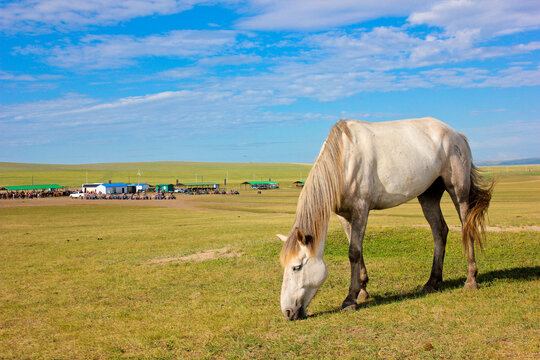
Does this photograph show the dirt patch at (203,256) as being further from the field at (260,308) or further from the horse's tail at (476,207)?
the horse's tail at (476,207)

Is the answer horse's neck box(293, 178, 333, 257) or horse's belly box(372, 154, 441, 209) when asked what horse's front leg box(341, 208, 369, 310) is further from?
horse's neck box(293, 178, 333, 257)

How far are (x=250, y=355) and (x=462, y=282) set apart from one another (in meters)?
5.17

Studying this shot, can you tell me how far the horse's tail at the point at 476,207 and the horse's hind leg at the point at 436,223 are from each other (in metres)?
0.47

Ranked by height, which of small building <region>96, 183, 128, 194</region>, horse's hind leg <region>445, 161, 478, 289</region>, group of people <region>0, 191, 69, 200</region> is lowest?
group of people <region>0, 191, 69, 200</region>

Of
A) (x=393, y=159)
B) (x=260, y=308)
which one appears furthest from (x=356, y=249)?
(x=260, y=308)

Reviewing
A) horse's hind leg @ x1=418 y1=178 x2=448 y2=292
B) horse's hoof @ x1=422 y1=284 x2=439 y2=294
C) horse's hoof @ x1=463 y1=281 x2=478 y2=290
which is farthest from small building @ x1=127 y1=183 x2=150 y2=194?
horse's hoof @ x1=463 y1=281 x2=478 y2=290

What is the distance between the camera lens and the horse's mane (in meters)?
6.62

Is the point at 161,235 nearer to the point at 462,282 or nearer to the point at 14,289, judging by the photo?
the point at 14,289

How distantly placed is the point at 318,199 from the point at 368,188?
35.7 inches

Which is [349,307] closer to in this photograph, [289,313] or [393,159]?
[289,313]

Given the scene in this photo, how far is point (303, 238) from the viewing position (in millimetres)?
6504

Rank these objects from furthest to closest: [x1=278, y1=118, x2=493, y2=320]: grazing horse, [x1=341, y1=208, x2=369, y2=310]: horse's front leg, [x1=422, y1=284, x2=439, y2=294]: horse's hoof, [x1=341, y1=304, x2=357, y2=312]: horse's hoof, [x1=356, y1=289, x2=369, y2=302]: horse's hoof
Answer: [x1=422, y1=284, x2=439, y2=294]: horse's hoof < [x1=356, y1=289, x2=369, y2=302]: horse's hoof < [x1=341, y1=208, x2=369, y2=310]: horse's front leg < [x1=341, y1=304, x2=357, y2=312]: horse's hoof < [x1=278, y1=118, x2=493, y2=320]: grazing horse

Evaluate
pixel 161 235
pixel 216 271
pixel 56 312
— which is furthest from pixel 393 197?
pixel 161 235

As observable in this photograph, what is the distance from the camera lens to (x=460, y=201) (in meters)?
8.10
